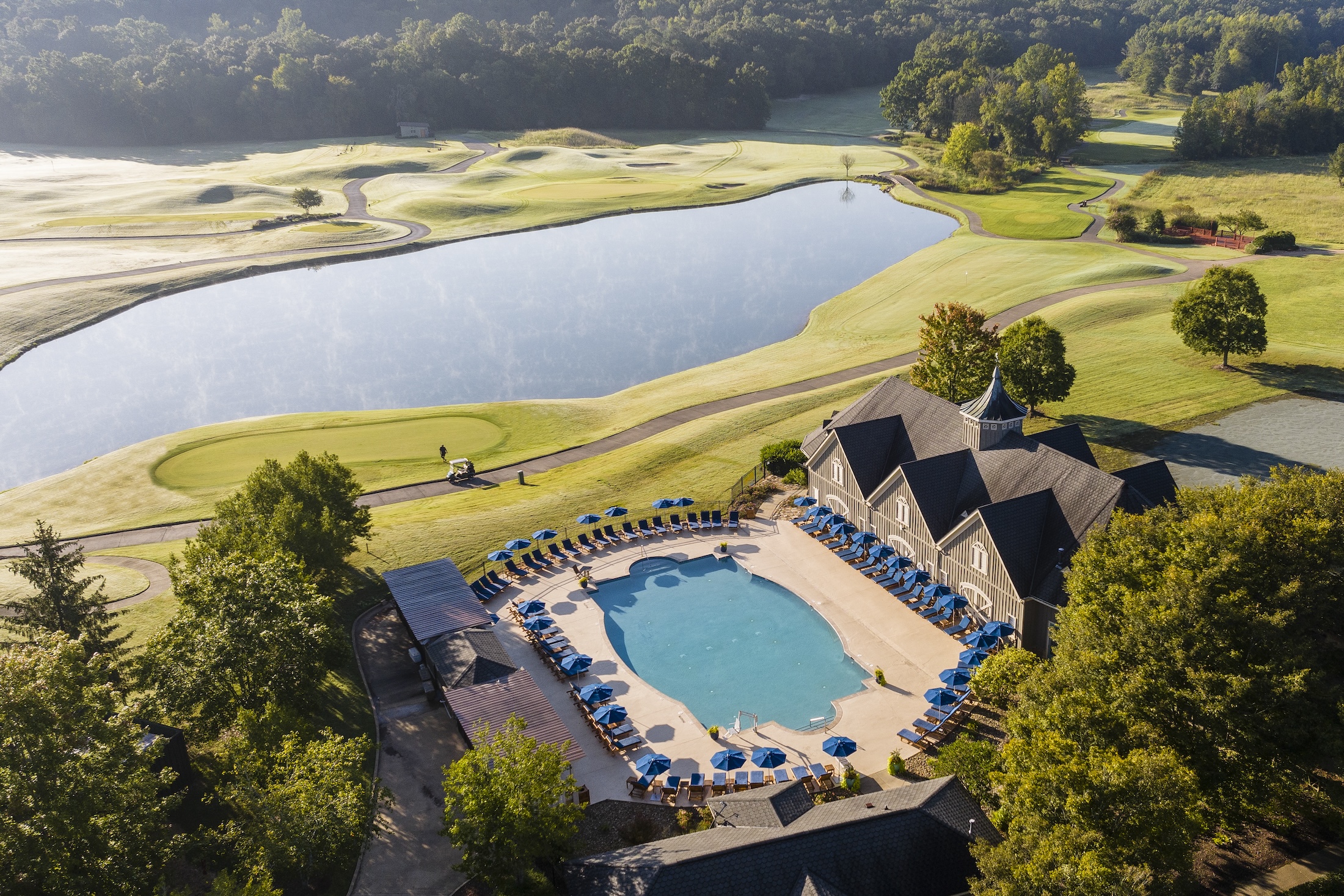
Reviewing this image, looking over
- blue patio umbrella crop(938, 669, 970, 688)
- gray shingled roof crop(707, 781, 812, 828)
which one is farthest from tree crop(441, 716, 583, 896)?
blue patio umbrella crop(938, 669, 970, 688)

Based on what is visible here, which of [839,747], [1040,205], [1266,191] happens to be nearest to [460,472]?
[839,747]

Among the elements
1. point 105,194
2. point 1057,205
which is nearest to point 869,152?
point 1057,205

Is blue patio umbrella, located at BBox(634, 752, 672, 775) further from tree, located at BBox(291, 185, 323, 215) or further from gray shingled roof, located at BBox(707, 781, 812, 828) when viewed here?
tree, located at BBox(291, 185, 323, 215)

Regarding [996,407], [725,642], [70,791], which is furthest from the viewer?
[996,407]

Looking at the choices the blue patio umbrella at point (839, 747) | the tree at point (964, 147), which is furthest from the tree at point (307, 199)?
the blue patio umbrella at point (839, 747)

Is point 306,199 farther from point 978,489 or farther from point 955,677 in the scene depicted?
point 955,677
